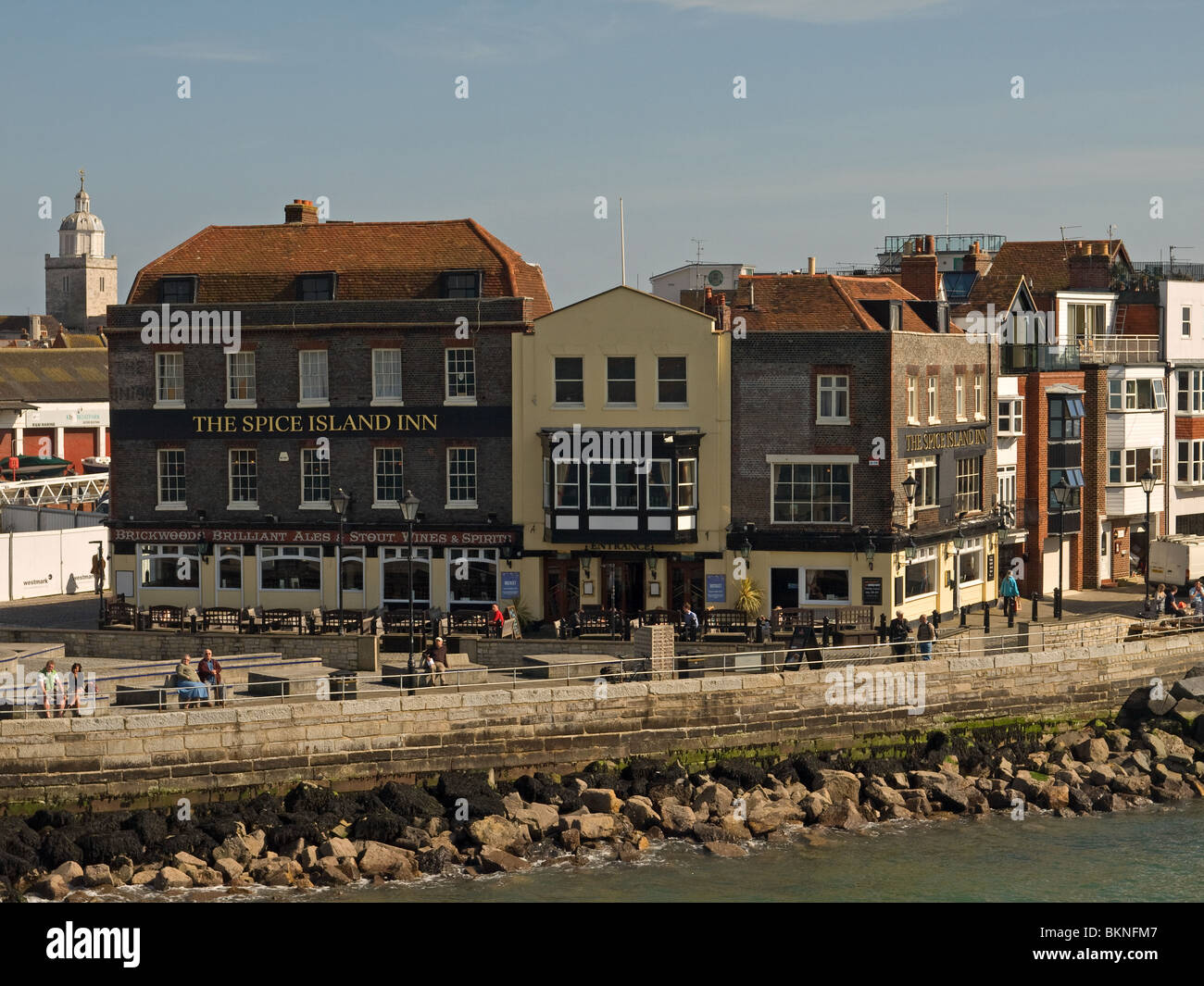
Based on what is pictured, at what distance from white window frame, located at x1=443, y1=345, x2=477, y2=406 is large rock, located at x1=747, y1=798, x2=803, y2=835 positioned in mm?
16919

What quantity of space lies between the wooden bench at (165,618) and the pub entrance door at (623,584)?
11.2 metres

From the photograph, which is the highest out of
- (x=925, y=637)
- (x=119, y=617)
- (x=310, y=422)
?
(x=310, y=422)

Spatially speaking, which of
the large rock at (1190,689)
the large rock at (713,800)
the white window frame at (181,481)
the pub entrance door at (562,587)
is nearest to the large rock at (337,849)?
the large rock at (713,800)

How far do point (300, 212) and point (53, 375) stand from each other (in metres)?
50.8

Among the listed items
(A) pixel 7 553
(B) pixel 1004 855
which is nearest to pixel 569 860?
(B) pixel 1004 855

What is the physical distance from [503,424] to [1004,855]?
64.8ft

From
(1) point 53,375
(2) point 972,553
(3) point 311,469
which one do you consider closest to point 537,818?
(3) point 311,469

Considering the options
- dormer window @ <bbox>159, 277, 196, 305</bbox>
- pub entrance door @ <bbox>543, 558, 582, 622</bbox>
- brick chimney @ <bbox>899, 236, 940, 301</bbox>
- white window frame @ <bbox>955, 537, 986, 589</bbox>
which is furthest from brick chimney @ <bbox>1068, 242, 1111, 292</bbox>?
dormer window @ <bbox>159, 277, 196, 305</bbox>

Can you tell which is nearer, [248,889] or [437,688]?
[248,889]

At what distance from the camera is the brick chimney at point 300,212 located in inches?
2186

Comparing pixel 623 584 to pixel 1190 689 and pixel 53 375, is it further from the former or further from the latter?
pixel 53 375

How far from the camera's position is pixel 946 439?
50.3m

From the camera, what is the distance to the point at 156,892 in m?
31.5

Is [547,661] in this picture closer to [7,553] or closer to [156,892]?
[156,892]
